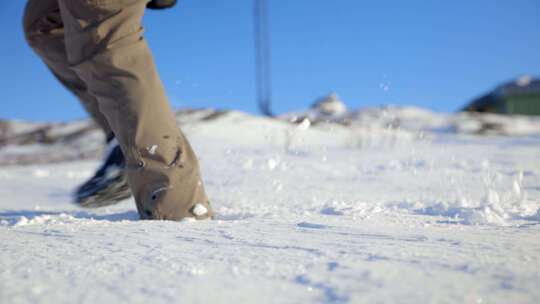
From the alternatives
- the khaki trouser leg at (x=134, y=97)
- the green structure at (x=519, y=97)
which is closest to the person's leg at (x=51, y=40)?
the khaki trouser leg at (x=134, y=97)

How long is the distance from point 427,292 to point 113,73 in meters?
0.81

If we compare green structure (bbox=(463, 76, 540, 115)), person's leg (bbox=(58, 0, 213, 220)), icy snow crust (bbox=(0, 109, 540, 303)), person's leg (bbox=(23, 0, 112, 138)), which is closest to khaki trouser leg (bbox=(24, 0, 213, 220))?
person's leg (bbox=(58, 0, 213, 220))

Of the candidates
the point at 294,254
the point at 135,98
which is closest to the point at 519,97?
the point at 135,98

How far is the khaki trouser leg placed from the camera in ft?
3.22

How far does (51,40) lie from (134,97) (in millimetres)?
559

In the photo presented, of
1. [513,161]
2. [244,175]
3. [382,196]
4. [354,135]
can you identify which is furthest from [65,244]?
[354,135]

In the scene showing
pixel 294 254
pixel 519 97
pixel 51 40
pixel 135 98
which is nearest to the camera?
pixel 294 254

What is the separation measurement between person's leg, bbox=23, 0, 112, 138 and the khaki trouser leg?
0.37m

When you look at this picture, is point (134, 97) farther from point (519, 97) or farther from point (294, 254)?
point (519, 97)

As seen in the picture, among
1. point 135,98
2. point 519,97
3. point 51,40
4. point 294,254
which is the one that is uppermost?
point 51,40

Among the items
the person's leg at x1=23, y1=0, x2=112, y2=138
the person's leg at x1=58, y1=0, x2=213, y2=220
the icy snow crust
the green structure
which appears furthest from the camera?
the green structure

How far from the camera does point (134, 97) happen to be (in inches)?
39.1

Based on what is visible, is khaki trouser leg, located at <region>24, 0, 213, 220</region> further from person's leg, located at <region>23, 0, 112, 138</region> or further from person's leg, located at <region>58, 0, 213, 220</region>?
person's leg, located at <region>23, 0, 112, 138</region>

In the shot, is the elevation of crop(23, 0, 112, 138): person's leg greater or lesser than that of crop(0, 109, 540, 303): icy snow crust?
greater
